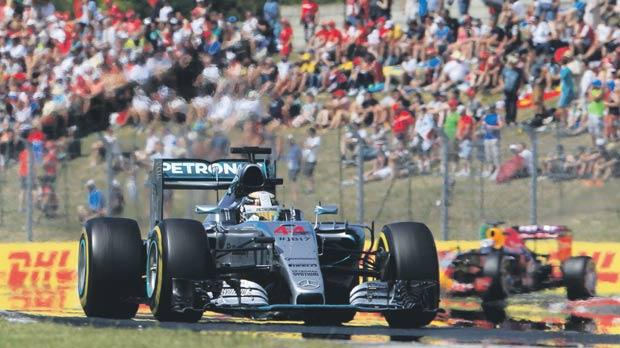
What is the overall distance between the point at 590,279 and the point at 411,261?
4656mm

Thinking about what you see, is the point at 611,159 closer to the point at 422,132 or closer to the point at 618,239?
the point at 618,239

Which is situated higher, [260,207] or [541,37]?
[541,37]

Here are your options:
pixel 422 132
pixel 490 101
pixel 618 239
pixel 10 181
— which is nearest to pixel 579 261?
pixel 618 239

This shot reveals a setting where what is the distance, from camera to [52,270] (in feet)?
64.1

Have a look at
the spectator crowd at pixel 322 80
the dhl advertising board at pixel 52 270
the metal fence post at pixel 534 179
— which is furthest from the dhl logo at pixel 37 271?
the metal fence post at pixel 534 179

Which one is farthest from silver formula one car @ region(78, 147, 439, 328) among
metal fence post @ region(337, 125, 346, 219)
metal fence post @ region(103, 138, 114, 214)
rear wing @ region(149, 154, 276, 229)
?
metal fence post @ region(103, 138, 114, 214)

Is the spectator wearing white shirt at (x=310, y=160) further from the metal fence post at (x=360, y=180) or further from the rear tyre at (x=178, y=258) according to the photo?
the rear tyre at (x=178, y=258)

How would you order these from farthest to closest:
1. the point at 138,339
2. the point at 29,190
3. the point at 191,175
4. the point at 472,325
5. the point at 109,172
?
1. the point at 29,190
2. the point at 109,172
3. the point at 191,175
4. the point at 472,325
5. the point at 138,339

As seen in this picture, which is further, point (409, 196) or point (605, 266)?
point (409, 196)

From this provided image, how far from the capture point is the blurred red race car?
52.0ft

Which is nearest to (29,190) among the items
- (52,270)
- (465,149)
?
(52,270)

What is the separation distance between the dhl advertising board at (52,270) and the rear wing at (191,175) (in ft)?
6.74

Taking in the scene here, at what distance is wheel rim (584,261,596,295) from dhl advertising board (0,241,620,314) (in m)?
1.01

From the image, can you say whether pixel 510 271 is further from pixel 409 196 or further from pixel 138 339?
pixel 138 339
